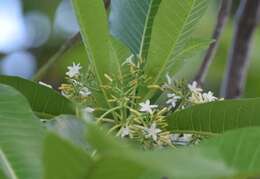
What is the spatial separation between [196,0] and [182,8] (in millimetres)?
27

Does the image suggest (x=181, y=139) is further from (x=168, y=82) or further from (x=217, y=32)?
(x=217, y=32)

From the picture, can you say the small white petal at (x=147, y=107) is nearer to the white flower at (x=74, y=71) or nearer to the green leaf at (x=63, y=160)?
the white flower at (x=74, y=71)

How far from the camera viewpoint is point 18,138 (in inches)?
35.6

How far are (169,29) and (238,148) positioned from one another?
0.40 m

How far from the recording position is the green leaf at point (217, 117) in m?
1.04

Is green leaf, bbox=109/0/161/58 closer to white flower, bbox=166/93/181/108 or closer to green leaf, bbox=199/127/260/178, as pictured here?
white flower, bbox=166/93/181/108

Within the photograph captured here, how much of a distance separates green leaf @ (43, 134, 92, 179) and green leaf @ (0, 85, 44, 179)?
0.16 metres

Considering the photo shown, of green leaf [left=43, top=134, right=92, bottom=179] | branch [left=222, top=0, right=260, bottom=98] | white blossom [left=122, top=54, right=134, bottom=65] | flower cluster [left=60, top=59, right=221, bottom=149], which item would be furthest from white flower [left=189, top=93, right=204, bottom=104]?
branch [left=222, top=0, right=260, bottom=98]

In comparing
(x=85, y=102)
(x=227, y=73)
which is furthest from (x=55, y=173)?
(x=227, y=73)

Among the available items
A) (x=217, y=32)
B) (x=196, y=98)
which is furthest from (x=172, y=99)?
(x=217, y=32)

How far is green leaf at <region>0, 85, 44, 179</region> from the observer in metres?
0.86

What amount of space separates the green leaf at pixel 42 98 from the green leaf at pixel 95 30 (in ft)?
0.20

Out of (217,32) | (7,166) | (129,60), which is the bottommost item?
(7,166)

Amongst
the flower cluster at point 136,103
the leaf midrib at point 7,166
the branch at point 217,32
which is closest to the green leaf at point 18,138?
the leaf midrib at point 7,166
